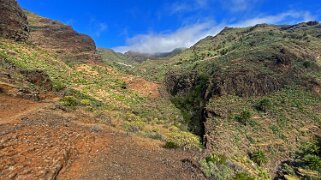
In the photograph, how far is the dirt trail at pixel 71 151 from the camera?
11.7m

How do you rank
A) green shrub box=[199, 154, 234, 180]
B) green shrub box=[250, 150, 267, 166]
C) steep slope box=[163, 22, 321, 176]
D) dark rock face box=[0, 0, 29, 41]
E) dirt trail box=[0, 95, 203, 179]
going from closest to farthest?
dirt trail box=[0, 95, 203, 179] < green shrub box=[199, 154, 234, 180] < green shrub box=[250, 150, 267, 166] < steep slope box=[163, 22, 321, 176] < dark rock face box=[0, 0, 29, 41]

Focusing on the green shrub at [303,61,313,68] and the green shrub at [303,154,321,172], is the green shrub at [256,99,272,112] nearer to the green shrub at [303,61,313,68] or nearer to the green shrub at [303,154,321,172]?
the green shrub at [303,154,321,172]

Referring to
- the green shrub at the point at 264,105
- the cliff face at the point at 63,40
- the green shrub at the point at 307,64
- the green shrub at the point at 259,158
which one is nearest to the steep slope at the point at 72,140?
the green shrub at the point at 259,158

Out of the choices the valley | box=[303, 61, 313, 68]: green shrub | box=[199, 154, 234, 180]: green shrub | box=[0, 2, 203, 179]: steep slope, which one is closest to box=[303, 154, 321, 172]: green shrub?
the valley

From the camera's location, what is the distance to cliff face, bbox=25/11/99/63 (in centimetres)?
5078

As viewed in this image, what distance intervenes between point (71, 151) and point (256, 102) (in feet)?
88.0

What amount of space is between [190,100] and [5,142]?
30969 millimetres

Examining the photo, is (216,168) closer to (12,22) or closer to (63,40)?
(12,22)

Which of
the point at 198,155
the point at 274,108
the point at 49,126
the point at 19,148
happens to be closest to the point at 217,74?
the point at 274,108

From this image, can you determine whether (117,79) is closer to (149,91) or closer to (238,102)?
(149,91)

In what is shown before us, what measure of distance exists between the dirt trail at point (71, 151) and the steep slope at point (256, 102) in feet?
30.3

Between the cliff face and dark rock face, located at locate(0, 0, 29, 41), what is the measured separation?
5.26 meters

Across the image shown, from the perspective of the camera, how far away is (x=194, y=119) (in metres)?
35.1

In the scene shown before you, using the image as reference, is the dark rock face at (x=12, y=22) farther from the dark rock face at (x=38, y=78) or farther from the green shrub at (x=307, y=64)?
the green shrub at (x=307, y=64)
